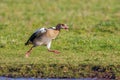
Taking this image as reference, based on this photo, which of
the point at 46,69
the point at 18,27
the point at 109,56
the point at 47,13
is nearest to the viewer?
the point at 46,69

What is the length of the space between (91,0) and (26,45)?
27.4 feet

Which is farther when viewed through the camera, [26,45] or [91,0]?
[91,0]

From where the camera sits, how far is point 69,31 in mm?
13617

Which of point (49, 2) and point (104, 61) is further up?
point (49, 2)

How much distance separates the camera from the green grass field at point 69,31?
10.9 m

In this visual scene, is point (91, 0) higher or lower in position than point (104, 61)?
higher

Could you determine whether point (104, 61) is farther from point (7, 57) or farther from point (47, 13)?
point (47, 13)

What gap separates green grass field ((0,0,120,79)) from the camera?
10859 mm

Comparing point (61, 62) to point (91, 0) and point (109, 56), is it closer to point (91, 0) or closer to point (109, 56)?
point (109, 56)

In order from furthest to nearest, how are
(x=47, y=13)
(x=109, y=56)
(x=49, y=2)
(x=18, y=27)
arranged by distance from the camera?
(x=49, y=2)
(x=47, y=13)
(x=18, y=27)
(x=109, y=56)

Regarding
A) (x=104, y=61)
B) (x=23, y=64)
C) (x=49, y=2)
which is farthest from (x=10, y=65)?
(x=49, y=2)

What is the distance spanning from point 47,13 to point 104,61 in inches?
255

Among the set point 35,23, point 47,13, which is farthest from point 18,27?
point 47,13

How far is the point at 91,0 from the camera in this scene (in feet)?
64.6
